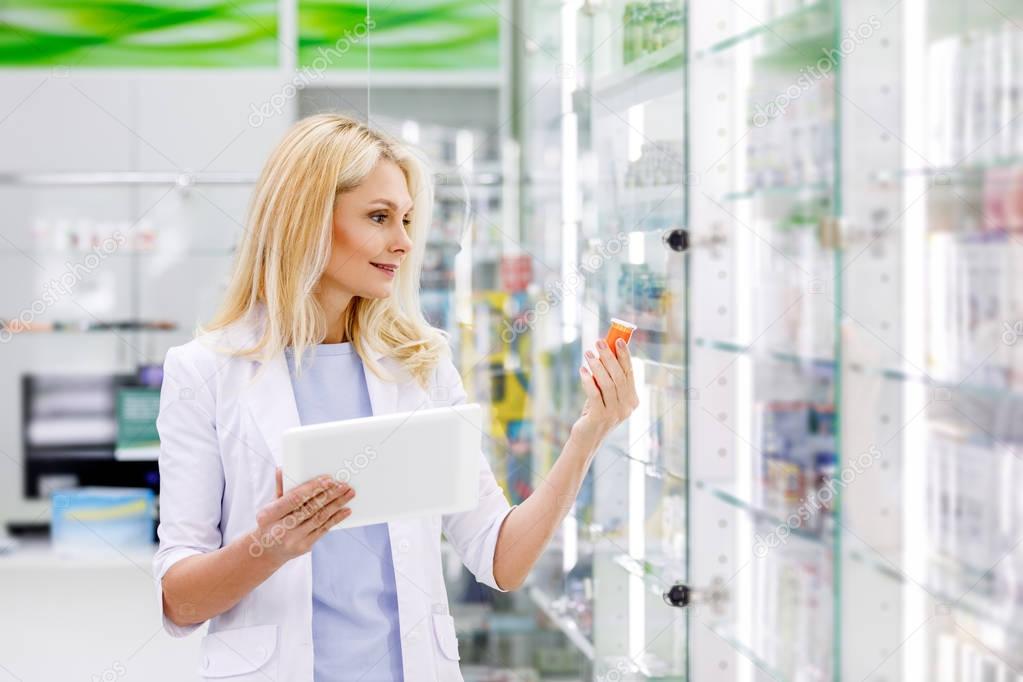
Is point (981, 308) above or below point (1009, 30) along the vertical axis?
below

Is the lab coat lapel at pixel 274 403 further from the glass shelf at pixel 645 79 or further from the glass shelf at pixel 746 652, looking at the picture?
the glass shelf at pixel 746 652

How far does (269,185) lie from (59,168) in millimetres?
2814

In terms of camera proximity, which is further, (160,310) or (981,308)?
(160,310)

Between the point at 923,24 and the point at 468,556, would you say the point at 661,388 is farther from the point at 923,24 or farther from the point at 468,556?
the point at 923,24

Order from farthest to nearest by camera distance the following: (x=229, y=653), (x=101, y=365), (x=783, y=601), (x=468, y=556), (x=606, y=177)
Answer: (x=101, y=365), (x=783, y=601), (x=606, y=177), (x=468, y=556), (x=229, y=653)

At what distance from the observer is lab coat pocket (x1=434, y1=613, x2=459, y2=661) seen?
4.99 feet

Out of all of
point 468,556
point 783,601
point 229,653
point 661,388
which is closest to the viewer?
point 229,653

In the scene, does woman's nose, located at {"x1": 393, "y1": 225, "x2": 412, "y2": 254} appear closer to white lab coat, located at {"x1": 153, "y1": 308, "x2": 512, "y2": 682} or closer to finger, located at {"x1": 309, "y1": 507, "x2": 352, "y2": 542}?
white lab coat, located at {"x1": 153, "y1": 308, "x2": 512, "y2": 682}

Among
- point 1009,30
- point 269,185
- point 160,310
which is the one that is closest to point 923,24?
point 1009,30

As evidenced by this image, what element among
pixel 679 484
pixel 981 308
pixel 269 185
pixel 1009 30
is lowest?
pixel 679 484

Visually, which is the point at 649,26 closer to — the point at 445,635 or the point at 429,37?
the point at 445,635

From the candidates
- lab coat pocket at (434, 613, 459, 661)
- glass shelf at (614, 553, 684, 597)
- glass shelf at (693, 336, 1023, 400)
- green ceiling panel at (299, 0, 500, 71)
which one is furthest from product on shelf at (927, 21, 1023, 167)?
green ceiling panel at (299, 0, 500, 71)

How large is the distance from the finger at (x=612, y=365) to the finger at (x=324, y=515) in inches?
15.1

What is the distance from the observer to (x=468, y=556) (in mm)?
1598
